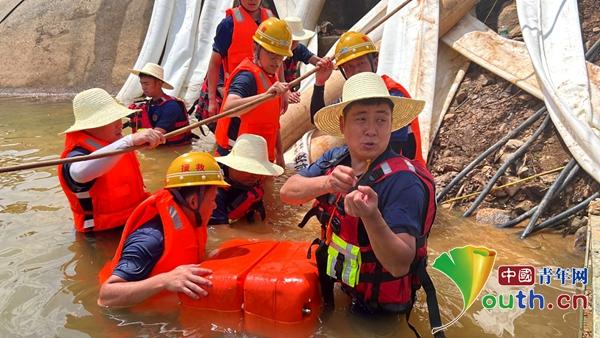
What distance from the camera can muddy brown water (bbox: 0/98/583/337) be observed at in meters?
2.88

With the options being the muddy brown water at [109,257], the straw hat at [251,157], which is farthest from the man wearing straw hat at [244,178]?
the muddy brown water at [109,257]

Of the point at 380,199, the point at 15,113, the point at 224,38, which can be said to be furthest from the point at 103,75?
the point at 380,199

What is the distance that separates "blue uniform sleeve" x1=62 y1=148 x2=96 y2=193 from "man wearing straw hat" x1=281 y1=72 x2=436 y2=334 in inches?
55.1

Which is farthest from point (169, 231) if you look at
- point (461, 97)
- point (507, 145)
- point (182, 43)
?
point (182, 43)

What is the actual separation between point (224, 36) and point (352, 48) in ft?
6.63

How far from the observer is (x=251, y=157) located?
157 inches

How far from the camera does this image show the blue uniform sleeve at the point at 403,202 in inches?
89.9

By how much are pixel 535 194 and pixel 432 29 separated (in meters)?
2.24

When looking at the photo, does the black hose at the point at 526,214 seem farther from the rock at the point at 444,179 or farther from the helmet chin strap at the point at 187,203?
the helmet chin strap at the point at 187,203

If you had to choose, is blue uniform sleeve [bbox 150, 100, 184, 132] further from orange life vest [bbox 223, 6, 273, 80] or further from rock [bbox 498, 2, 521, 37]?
rock [bbox 498, 2, 521, 37]

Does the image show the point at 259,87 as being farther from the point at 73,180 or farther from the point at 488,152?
the point at 488,152

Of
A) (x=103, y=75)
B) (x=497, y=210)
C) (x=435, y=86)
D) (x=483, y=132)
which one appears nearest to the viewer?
(x=497, y=210)

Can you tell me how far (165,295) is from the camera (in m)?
2.99

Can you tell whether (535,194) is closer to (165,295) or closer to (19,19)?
(165,295)
